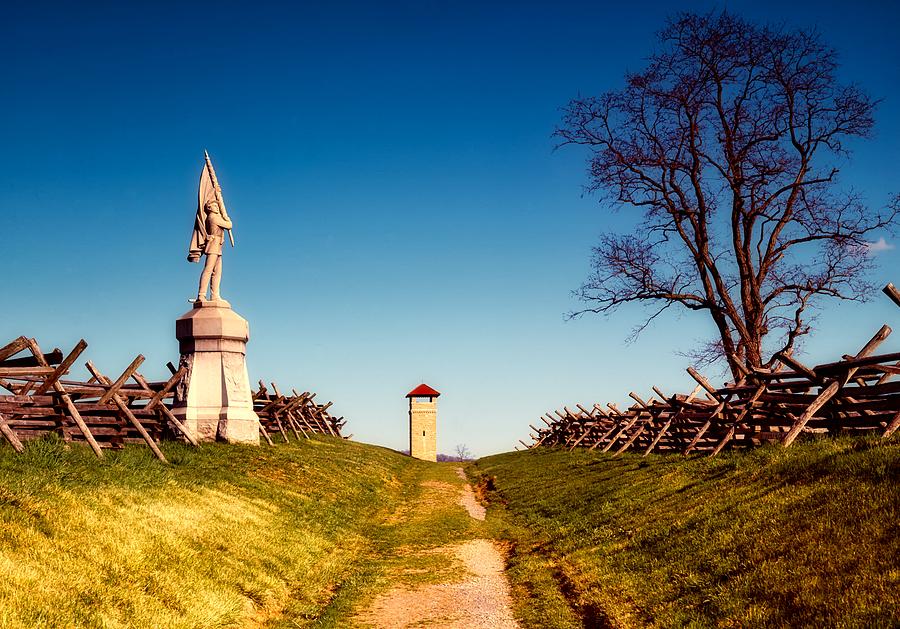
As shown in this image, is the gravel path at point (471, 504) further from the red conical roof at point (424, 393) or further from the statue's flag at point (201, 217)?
the red conical roof at point (424, 393)

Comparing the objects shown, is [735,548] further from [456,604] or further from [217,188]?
[217,188]

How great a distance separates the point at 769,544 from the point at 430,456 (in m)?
37.3

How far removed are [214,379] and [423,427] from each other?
2782 centimetres

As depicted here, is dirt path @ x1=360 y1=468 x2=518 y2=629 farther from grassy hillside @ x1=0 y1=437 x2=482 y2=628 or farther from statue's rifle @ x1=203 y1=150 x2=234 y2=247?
statue's rifle @ x1=203 y1=150 x2=234 y2=247

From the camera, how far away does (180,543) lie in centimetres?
795

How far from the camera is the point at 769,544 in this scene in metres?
7.09

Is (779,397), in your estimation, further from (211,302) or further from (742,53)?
(211,302)

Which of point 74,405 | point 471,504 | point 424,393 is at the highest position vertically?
point 424,393

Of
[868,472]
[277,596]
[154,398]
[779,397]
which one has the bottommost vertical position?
[277,596]

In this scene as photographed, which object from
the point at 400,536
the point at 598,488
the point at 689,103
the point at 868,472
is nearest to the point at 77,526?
the point at 400,536

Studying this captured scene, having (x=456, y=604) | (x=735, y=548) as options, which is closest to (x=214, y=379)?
(x=456, y=604)

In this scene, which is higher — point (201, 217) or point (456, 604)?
point (201, 217)

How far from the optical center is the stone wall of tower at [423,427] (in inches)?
1724

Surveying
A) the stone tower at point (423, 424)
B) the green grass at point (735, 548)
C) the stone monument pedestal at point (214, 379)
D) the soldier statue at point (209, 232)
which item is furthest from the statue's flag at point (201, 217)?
the stone tower at point (423, 424)
